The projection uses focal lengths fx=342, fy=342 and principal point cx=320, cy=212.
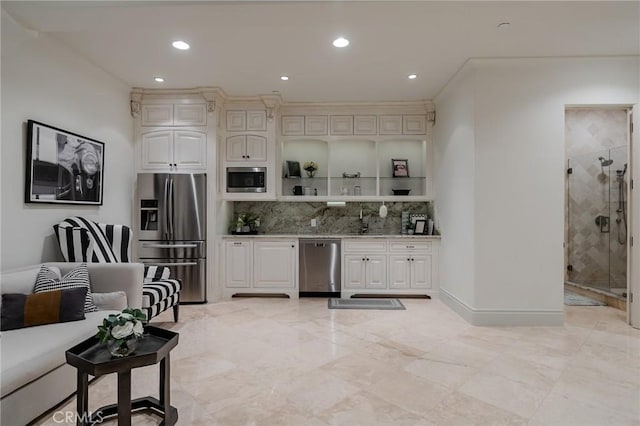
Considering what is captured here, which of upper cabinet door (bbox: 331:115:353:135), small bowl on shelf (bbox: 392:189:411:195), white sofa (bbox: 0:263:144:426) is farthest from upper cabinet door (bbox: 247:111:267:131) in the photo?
white sofa (bbox: 0:263:144:426)

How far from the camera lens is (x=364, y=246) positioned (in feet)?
15.9

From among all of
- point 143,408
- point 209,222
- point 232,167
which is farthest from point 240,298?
point 143,408

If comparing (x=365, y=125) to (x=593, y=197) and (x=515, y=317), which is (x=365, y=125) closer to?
(x=515, y=317)

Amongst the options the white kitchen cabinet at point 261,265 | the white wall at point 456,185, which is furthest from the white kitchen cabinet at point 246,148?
the white wall at point 456,185

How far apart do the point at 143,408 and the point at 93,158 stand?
9.07 feet

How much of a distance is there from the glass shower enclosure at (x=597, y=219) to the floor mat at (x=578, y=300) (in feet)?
0.76

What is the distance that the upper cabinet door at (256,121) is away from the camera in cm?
488

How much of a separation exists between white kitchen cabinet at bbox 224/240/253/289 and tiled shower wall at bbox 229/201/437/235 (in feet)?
2.07

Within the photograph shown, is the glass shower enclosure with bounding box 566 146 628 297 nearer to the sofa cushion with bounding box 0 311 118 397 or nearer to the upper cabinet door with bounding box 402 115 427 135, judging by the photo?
the upper cabinet door with bounding box 402 115 427 135

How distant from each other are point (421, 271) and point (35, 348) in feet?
13.8

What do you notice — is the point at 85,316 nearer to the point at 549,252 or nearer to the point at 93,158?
the point at 93,158

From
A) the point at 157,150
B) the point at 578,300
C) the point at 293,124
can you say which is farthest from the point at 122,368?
the point at 578,300

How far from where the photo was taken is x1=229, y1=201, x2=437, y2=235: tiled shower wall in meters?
5.43

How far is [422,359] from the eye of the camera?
2781 mm
